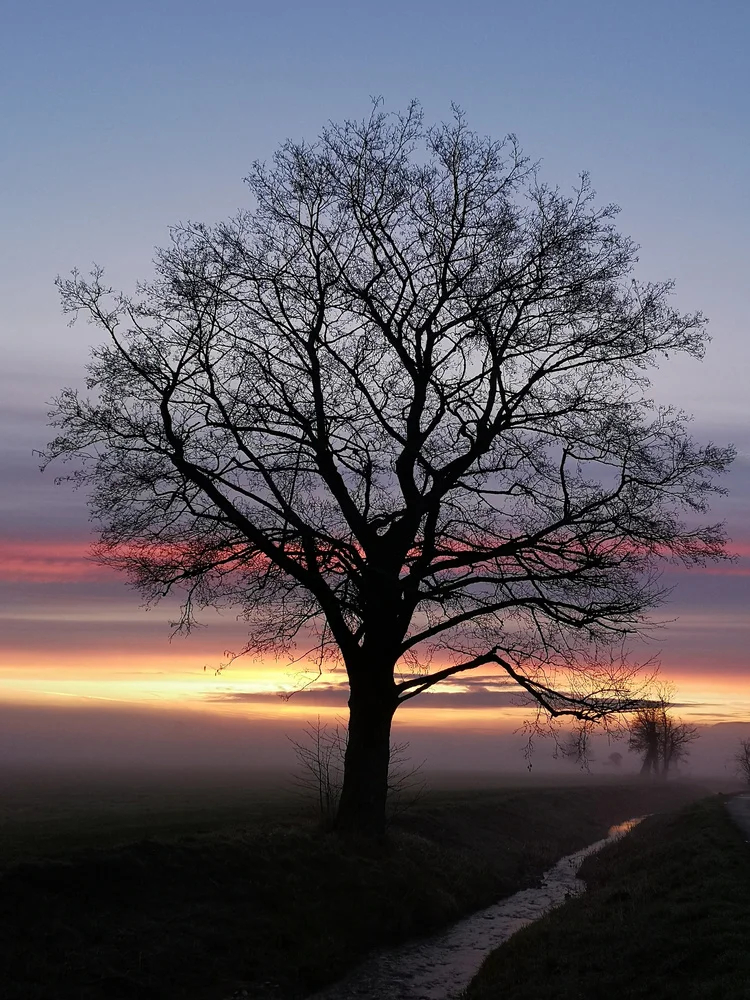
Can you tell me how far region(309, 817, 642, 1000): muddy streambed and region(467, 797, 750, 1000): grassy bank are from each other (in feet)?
2.77

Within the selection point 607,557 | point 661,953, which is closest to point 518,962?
point 661,953

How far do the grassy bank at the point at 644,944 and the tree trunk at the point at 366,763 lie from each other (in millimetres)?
4600

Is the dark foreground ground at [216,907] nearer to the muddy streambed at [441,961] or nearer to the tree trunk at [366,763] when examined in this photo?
the muddy streambed at [441,961]

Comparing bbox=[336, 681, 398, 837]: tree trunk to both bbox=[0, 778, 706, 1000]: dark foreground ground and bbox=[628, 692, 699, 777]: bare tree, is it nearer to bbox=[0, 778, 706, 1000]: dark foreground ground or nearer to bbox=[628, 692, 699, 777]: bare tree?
bbox=[0, 778, 706, 1000]: dark foreground ground

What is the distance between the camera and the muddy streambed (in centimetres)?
1409

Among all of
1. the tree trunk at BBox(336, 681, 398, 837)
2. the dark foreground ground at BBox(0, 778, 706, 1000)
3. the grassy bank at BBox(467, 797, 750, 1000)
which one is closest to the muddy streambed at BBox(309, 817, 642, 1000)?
the dark foreground ground at BBox(0, 778, 706, 1000)

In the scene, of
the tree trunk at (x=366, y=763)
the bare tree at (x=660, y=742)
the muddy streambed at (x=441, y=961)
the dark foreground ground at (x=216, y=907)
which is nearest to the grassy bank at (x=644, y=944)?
the muddy streambed at (x=441, y=961)

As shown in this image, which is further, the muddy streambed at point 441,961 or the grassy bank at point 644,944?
the muddy streambed at point 441,961

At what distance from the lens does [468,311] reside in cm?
1977

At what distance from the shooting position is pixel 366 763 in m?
19.8

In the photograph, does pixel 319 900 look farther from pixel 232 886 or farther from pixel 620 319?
pixel 620 319

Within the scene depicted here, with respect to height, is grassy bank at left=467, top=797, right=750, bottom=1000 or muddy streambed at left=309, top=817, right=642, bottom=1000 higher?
grassy bank at left=467, top=797, right=750, bottom=1000

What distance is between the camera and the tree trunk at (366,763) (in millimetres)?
19766

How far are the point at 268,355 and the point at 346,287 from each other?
2483 mm
